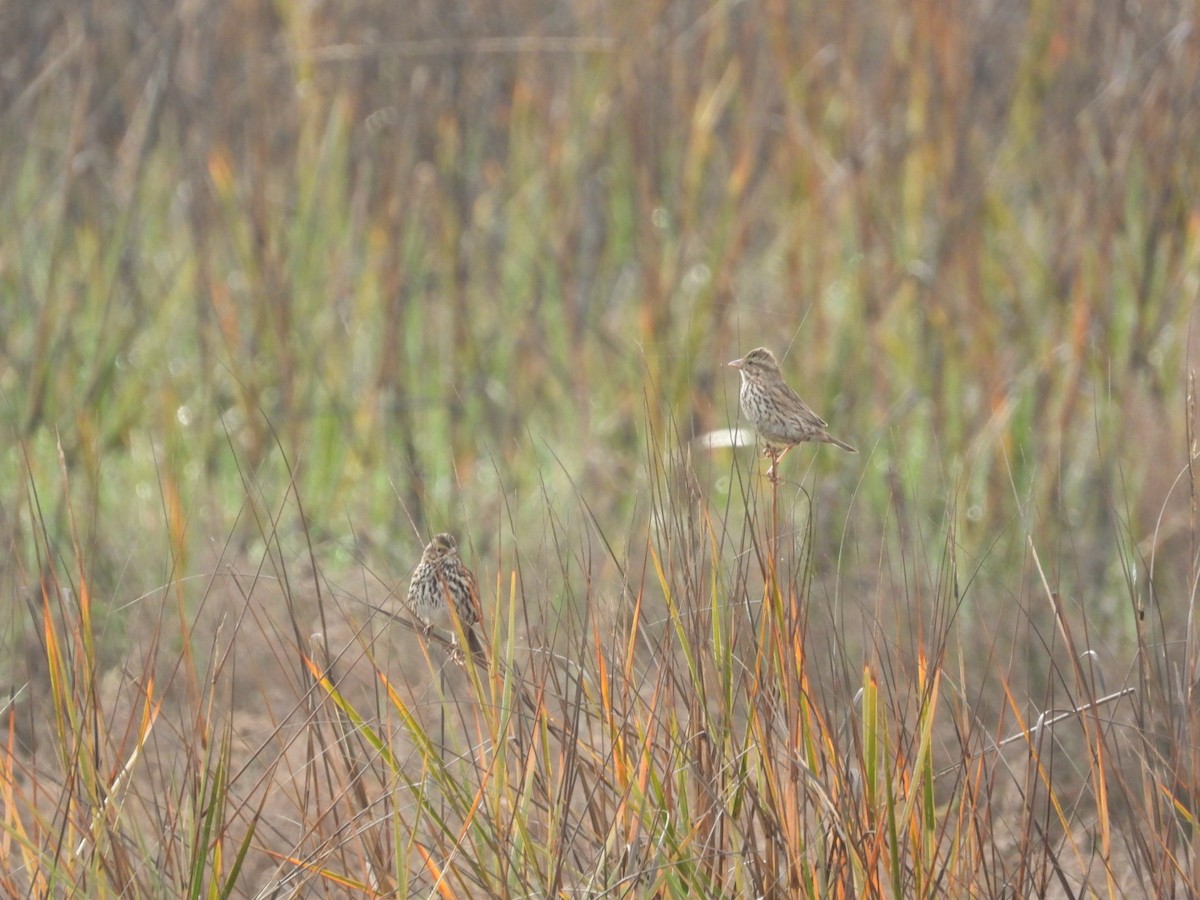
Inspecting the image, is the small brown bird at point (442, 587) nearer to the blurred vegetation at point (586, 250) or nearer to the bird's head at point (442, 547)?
the bird's head at point (442, 547)

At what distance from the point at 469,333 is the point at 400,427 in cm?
46

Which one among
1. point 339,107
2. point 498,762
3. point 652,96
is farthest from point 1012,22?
point 498,762

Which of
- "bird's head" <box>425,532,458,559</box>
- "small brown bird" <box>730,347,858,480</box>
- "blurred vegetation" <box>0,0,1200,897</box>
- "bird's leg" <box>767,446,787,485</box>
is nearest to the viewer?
"bird's leg" <box>767,446,787,485</box>

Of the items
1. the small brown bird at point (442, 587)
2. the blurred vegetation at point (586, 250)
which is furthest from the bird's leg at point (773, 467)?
the blurred vegetation at point (586, 250)

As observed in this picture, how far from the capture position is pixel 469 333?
5.51 meters

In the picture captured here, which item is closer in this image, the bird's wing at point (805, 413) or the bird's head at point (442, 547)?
the bird's head at point (442, 547)

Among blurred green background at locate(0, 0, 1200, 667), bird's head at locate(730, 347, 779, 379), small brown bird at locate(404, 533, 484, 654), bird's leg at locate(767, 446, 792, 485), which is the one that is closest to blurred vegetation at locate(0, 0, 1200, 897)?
blurred green background at locate(0, 0, 1200, 667)

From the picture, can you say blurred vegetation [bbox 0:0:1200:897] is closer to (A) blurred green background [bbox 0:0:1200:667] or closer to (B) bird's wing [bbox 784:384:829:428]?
(A) blurred green background [bbox 0:0:1200:667]

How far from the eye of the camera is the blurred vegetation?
496cm

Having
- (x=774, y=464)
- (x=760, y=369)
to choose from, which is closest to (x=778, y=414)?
(x=760, y=369)

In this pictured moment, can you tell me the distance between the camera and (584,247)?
6.00 m

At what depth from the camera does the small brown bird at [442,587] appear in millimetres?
2354

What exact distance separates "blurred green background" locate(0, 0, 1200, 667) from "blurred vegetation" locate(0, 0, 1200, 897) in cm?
2

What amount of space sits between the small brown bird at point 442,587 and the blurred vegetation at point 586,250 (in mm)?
1899
